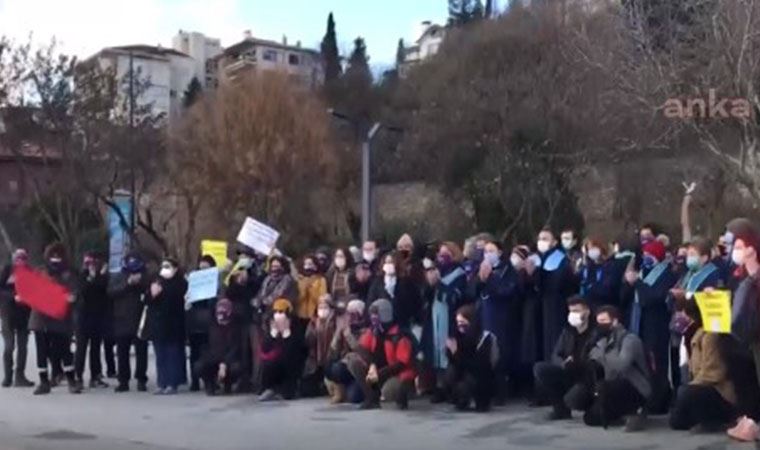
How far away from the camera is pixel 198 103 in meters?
46.7

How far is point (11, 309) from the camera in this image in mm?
18219

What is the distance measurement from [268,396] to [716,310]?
623 cm

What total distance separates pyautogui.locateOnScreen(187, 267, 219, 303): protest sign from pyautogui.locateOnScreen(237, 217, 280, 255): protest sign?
643 millimetres

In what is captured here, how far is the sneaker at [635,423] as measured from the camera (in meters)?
13.4

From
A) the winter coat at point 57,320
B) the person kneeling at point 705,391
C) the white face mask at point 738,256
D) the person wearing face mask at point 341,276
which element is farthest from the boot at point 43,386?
the white face mask at point 738,256

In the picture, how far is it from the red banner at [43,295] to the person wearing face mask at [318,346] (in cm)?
335

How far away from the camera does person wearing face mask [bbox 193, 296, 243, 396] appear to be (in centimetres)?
1706

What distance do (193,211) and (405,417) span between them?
90.8 feet

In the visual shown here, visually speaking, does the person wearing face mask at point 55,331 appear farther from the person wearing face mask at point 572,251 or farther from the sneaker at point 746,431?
the sneaker at point 746,431

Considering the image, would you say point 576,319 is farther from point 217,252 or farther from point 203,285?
point 217,252

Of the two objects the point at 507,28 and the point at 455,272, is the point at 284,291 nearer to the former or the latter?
the point at 455,272

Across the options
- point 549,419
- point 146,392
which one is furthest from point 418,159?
point 549,419

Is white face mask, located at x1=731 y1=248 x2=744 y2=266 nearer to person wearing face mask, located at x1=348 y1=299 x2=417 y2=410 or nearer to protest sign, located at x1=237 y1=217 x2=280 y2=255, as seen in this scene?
person wearing face mask, located at x1=348 y1=299 x2=417 y2=410

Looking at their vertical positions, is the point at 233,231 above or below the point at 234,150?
below
